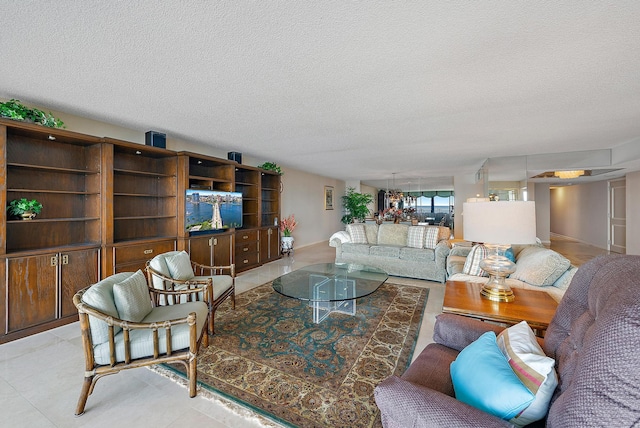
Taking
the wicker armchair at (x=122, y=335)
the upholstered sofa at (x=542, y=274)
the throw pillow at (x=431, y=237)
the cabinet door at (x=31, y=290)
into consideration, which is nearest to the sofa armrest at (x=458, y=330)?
the upholstered sofa at (x=542, y=274)

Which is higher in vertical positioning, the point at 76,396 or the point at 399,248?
the point at 399,248

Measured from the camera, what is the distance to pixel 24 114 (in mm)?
2607

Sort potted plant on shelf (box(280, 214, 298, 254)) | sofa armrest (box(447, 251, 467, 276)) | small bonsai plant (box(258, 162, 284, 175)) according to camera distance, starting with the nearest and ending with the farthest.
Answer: sofa armrest (box(447, 251, 467, 276)) → small bonsai plant (box(258, 162, 284, 175)) → potted plant on shelf (box(280, 214, 298, 254))

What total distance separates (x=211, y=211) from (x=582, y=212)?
37.3 ft

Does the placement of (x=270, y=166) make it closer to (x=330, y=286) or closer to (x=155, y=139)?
(x=155, y=139)

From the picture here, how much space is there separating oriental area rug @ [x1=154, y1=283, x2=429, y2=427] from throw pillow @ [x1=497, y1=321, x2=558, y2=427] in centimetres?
91

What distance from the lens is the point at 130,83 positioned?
2.37 metres

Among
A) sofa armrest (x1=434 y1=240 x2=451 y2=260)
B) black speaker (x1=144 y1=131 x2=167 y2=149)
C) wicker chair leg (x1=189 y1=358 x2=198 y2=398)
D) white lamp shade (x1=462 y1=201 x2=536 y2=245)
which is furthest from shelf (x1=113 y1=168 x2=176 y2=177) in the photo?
sofa armrest (x1=434 y1=240 x2=451 y2=260)

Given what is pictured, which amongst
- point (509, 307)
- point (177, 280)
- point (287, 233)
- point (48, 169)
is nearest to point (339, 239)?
point (287, 233)

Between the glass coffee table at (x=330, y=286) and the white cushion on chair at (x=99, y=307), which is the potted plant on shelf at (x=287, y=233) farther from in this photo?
the white cushion on chair at (x=99, y=307)

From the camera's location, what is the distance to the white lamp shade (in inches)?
71.1

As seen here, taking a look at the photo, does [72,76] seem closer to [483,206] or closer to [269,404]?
[269,404]

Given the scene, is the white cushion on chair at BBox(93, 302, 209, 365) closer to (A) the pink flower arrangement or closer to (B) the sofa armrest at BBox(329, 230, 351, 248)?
(B) the sofa armrest at BBox(329, 230, 351, 248)

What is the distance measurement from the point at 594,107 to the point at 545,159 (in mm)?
3158
